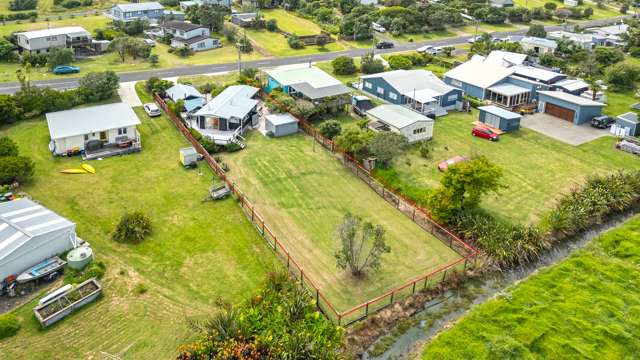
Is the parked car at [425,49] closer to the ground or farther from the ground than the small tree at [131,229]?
farther from the ground

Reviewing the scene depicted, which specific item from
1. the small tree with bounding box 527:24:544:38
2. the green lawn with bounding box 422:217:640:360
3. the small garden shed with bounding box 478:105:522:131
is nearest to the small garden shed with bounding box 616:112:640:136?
the small garden shed with bounding box 478:105:522:131

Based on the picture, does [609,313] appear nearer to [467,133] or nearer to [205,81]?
[467,133]

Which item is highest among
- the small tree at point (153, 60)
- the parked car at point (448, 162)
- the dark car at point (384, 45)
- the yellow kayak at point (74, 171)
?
the dark car at point (384, 45)

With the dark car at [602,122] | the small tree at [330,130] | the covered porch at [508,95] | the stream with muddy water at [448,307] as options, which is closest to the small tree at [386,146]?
the small tree at [330,130]

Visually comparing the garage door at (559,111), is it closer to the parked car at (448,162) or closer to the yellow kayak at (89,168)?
the parked car at (448,162)

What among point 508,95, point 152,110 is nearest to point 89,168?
point 152,110

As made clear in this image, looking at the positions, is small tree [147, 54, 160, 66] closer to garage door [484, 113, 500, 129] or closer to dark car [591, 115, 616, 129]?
garage door [484, 113, 500, 129]

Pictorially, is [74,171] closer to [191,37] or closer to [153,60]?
[153,60]
